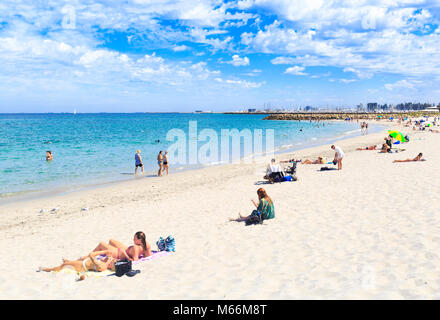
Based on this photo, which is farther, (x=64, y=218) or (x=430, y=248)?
(x=64, y=218)

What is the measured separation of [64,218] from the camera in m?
10.3

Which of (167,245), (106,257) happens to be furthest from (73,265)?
(167,245)

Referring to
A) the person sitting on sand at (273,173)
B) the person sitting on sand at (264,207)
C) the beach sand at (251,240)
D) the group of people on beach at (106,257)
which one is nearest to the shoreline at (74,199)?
the beach sand at (251,240)

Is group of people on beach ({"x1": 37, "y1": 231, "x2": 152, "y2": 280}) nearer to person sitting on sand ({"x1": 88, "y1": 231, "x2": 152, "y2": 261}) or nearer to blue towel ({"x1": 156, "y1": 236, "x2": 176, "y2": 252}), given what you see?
person sitting on sand ({"x1": 88, "y1": 231, "x2": 152, "y2": 261})

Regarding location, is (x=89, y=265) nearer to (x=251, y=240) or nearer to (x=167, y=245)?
(x=167, y=245)

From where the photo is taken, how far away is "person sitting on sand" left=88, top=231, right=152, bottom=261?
20.7ft

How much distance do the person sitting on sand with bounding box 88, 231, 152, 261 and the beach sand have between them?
346 mm

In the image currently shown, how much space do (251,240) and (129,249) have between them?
2569mm

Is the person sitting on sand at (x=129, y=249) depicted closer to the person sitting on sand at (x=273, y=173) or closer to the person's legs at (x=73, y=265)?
the person's legs at (x=73, y=265)

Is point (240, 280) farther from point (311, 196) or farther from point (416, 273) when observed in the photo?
point (311, 196)

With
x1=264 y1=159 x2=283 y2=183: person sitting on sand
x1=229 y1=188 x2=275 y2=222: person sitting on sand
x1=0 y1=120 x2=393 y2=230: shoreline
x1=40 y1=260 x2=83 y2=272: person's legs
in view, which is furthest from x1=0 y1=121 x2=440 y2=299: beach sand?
x1=264 y1=159 x2=283 y2=183: person sitting on sand

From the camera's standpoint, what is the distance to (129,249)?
6.46 metres
